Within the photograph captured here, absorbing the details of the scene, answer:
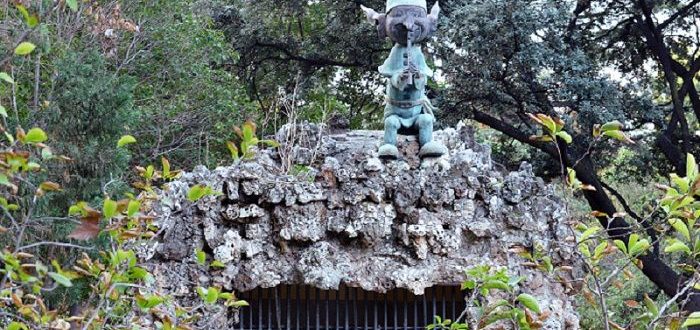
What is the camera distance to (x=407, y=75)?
16.1ft

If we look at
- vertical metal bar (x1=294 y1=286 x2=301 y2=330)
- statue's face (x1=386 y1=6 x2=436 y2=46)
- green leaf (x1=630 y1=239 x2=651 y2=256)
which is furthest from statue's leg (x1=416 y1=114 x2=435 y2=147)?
green leaf (x1=630 y1=239 x2=651 y2=256)

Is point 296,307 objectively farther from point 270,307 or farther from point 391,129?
point 391,129

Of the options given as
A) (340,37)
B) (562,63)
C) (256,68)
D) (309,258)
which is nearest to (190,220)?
(309,258)

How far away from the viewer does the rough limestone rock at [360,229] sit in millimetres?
4312

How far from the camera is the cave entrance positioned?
14.7 feet

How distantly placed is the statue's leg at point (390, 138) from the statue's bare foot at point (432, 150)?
15cm

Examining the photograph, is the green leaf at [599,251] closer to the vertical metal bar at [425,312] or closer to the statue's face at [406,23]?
the vertical metal bar at [425,312]

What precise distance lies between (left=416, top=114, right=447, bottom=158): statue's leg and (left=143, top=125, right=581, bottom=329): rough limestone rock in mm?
258

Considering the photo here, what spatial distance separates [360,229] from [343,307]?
450mm

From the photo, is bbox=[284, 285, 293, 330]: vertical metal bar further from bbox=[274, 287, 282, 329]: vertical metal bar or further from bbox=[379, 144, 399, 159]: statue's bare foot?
bbox=[379, 144, 399, 159]: statue's bare foot

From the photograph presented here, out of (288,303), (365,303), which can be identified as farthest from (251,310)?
(365,303)

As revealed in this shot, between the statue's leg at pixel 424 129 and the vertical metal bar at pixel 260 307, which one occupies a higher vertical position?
the statue's leg at pixel 424 129

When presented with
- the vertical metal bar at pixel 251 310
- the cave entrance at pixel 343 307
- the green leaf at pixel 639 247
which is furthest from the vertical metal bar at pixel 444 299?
the green leaf at pixel 639 247

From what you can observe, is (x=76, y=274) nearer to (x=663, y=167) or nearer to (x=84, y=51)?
(x=84, y=51)
